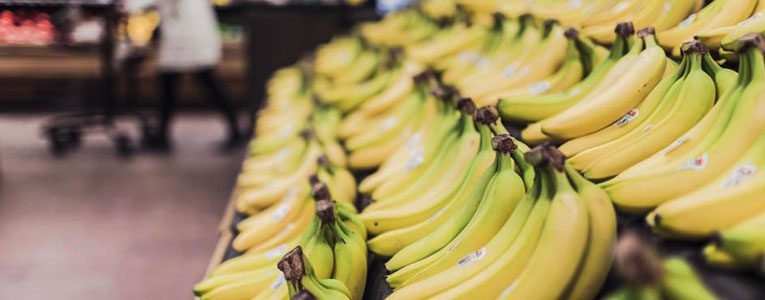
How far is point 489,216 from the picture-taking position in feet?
4.68

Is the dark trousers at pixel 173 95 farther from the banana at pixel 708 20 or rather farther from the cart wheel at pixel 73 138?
the banana at pixel 708 20

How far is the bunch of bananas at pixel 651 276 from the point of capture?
75 cm

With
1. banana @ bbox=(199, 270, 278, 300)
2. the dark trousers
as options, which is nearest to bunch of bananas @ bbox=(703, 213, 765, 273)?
banana @ bbox=(199, 270, 278, 300)

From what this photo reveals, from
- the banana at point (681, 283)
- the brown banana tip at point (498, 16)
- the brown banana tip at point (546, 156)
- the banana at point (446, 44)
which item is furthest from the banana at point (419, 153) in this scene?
the banana at point (681, 283)

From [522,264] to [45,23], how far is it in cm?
693

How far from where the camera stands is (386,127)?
2.74 metres

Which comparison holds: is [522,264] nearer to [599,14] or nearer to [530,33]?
[599,14]

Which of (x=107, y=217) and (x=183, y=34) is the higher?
(x=183, y=34)

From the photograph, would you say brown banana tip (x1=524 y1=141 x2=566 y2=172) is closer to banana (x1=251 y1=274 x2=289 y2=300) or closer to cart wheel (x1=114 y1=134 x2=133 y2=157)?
banana (x1=251 y1=274 x2=289 y2=300)

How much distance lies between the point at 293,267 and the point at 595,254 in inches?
18.7

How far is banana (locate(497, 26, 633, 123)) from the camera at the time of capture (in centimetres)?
189

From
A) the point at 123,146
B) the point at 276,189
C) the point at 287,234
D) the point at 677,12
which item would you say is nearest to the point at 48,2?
the point at 123,146

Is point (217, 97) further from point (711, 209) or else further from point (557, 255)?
point (711, 209)

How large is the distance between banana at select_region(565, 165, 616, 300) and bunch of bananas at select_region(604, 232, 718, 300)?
11.1 inches
